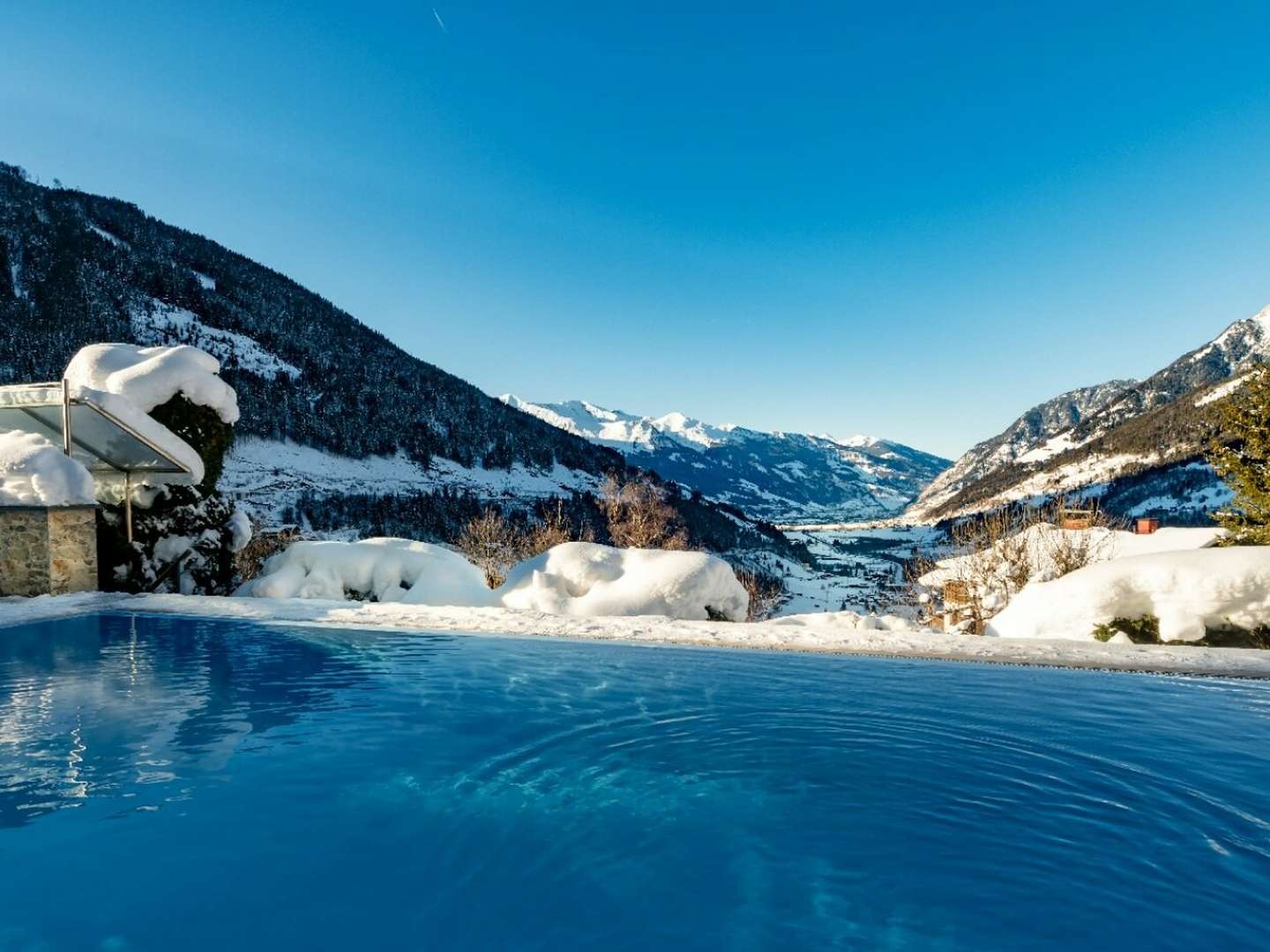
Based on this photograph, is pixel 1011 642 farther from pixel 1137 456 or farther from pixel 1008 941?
pixel 1137 456

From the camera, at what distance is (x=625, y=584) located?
1421cm

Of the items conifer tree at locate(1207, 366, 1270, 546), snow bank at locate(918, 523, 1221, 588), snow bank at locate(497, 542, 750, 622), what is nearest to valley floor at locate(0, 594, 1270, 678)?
snow bank at locate(497, 542, 750, 622)

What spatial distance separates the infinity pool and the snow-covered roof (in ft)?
22.5

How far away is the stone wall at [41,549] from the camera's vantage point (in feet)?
42.4

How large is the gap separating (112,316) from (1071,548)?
13716cm

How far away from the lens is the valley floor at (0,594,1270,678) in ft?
30.0

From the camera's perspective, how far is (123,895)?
3910 millimetres

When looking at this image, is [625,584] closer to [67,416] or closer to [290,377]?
[67,416]

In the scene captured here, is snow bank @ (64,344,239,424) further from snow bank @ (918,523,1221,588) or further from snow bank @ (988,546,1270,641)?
snow bank @ (918,523,1221,588)

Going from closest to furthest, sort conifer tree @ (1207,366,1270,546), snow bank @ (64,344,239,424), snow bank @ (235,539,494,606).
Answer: snow bank @ (64,344,239,424) → snow bank @ (235,539,494,606) → conifer tree @ (1207,366,1270,546)

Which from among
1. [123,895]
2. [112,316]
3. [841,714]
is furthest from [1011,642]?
[112,316]

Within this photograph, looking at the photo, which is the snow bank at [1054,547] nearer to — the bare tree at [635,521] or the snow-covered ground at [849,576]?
the snow-covered ground at [849,576]

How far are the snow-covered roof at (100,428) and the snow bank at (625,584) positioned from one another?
835 centimetres

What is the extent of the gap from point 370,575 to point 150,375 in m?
7.20
